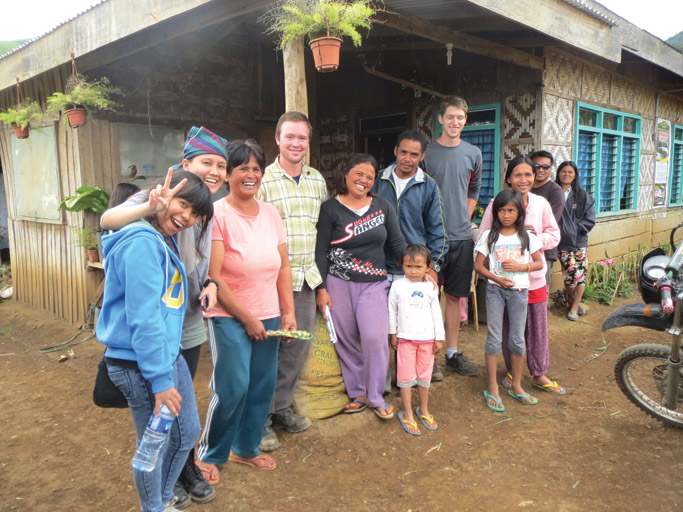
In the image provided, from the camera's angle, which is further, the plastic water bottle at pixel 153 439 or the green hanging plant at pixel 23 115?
the green hanging plant at pixel 23 115

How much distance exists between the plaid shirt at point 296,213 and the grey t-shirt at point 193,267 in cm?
68

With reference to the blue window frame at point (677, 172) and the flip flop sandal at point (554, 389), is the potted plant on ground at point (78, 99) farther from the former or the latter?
the blue window frame at point (677, 172)

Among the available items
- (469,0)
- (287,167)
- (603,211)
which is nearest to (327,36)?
(287,167)

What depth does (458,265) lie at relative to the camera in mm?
4230

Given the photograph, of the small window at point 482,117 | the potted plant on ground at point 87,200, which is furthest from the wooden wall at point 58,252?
the small window at point 482,117

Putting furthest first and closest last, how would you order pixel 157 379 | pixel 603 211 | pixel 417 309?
pixel 603 211, pixel 417 309, pixel 157 379

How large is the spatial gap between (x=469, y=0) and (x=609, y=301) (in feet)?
16.5

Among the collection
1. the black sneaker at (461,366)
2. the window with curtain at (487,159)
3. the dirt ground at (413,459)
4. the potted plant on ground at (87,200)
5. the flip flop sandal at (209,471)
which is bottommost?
the dirt ground at (413,459)

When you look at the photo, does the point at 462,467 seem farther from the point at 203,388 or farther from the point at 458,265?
the point at 203,388

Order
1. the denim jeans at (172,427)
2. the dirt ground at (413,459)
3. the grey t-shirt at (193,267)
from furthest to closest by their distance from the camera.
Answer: the dirt ground at (413,459)
the grey t-shirt at (193,267)
the denim jeans at (172,427)

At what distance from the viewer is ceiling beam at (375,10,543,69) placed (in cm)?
438

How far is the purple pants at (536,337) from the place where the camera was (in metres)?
3.94

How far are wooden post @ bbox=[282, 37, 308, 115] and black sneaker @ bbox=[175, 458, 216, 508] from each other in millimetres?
2395

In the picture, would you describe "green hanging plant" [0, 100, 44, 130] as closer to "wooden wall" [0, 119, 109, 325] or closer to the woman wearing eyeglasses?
"wooden wall" [0, 119, 109, 325]
